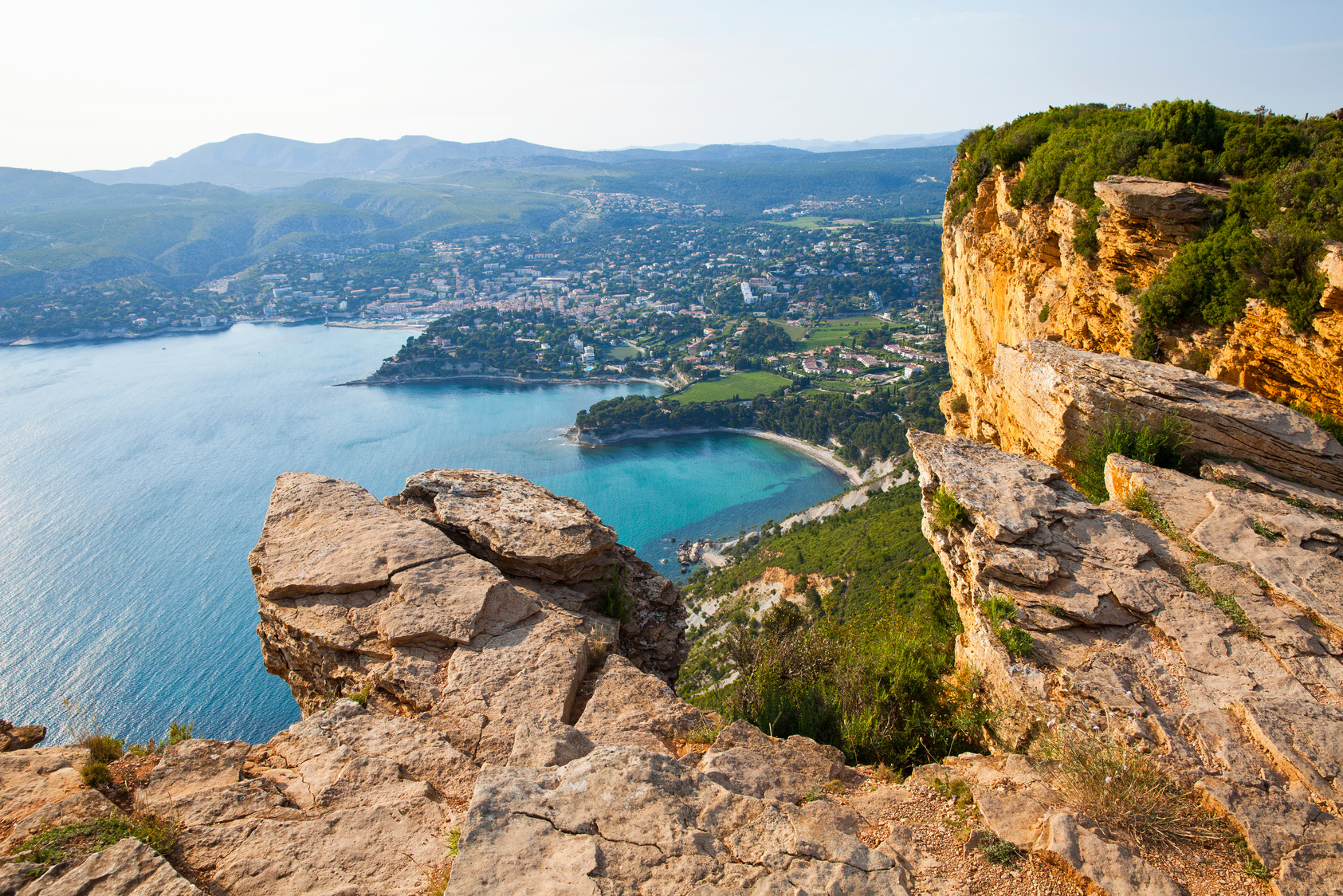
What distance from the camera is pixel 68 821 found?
3.67m

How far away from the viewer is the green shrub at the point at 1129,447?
7.24 metres

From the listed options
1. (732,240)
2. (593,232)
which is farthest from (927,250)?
(593,232)

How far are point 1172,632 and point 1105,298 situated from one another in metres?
7.17

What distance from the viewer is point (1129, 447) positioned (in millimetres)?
7398

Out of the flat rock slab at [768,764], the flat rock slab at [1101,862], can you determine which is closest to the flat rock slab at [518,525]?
the flat rock slab at [768,764]

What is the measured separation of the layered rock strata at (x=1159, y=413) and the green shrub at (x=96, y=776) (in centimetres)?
985

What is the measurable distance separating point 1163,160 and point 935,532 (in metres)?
8.27

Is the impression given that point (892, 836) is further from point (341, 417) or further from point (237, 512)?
point (341, 417)

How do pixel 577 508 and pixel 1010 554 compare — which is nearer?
pixel 1010 554

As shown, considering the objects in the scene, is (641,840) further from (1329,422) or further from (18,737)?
(1329,422)

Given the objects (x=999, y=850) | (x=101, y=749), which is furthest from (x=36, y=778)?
(x=999, y=850)

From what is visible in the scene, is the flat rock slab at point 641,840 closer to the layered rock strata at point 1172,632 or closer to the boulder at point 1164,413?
the layered rock strata at point 1172,632

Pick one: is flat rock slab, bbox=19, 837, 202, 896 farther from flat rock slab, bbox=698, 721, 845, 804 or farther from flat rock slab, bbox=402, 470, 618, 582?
flat rock slab, bbox=402, 470, 618, 582

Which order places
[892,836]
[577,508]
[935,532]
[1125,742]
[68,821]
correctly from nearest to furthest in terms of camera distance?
[68,821]
[892,836]
[1125,742]
[935,532]
[577,508]
